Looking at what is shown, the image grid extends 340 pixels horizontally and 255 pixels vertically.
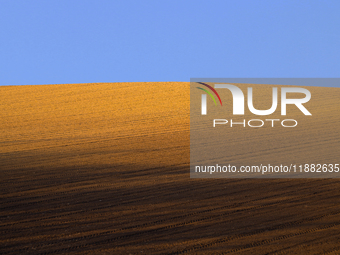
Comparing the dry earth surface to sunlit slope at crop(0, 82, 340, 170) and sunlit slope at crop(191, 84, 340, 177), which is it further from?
sunlit slope at crop(191, 84, 340, 177)

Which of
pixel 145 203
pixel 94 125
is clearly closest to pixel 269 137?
pixel 94 125

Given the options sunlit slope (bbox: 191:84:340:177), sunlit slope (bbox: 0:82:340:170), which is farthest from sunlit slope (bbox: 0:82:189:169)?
sunlit slope (bbox: 191:84:340:177)

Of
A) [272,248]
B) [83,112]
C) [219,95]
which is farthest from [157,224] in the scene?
[219,95]

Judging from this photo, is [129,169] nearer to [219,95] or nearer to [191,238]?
[191,238]

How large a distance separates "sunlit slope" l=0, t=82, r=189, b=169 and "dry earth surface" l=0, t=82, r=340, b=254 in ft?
0.29

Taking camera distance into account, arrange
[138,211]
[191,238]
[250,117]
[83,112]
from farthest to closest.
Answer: [83,112] → [250,117] → [138,211] → [191,238]

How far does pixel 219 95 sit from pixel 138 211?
2439cm

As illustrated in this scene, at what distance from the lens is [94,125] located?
2191cm

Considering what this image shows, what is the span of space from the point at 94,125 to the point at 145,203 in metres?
14.5

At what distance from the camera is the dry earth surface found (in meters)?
5.84

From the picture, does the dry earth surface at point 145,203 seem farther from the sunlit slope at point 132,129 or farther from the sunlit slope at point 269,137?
the sunlit slope at point 269,137

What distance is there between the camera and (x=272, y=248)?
18.4ft

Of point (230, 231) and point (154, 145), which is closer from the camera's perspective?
point (230, 231)

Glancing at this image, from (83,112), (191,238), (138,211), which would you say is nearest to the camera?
(191,238)
